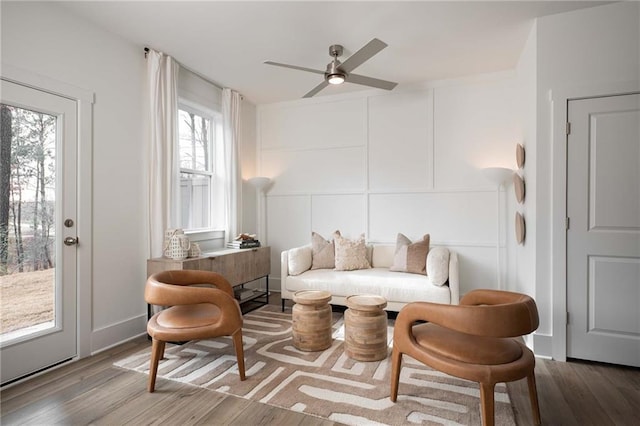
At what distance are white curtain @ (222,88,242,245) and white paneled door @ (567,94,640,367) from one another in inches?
144

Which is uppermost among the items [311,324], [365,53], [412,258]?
[365,53]

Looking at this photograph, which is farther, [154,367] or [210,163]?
[210,163]

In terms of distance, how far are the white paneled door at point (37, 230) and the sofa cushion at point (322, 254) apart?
2405mm

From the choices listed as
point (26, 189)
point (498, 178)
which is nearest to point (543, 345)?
point (498, 178)

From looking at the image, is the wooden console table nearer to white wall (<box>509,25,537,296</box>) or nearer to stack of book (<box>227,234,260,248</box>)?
stack of book (<box>227,234,260,248</box>)

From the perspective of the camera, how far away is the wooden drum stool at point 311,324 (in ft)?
9.36

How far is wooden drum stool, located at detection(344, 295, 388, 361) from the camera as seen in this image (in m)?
2.65

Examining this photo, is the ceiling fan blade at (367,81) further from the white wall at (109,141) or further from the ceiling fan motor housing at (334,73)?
the white wall at (109,141)

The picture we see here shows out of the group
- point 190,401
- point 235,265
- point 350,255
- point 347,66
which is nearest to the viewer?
point 190,401

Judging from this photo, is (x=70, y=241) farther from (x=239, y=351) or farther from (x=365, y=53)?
(x=365, y=53)

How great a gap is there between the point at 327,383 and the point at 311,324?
0.59 m

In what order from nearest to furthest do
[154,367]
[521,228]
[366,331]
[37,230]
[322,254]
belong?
[154,367], [37,230], [366,331], [521,228], [322,254]

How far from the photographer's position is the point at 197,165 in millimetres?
4258

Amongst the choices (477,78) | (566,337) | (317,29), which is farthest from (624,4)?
(566,337)
